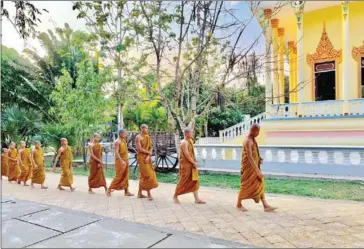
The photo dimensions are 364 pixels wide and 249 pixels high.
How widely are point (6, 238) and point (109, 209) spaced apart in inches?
74.6

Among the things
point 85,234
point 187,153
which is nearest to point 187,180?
point 187,153

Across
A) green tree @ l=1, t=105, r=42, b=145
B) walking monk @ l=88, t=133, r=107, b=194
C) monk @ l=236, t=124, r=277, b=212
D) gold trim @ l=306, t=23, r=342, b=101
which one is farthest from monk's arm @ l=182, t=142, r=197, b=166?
green tree @ l=1, t=105, r=42, b=145

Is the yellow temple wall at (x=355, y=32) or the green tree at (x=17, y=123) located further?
the green tree at (x=17, y=123)

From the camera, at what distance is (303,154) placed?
840 centimetres

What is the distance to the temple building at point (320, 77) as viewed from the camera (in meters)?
10.3

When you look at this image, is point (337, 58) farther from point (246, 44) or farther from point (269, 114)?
point (246, 44)

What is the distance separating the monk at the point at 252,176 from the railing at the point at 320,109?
20.4 ft

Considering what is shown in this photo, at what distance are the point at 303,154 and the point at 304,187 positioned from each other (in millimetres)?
1334

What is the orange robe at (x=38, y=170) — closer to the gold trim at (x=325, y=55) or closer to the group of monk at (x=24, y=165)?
the group of monk at (x=24, y=165)

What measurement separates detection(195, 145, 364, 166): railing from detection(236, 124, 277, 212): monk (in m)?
3.43

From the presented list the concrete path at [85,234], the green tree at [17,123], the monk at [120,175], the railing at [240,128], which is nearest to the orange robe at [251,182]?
the concrete path at [85,234]

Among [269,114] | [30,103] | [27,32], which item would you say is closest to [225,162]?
[269,114]

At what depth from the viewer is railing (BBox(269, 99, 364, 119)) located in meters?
10.4

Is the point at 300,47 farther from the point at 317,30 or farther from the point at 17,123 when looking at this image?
the point at 17,123
